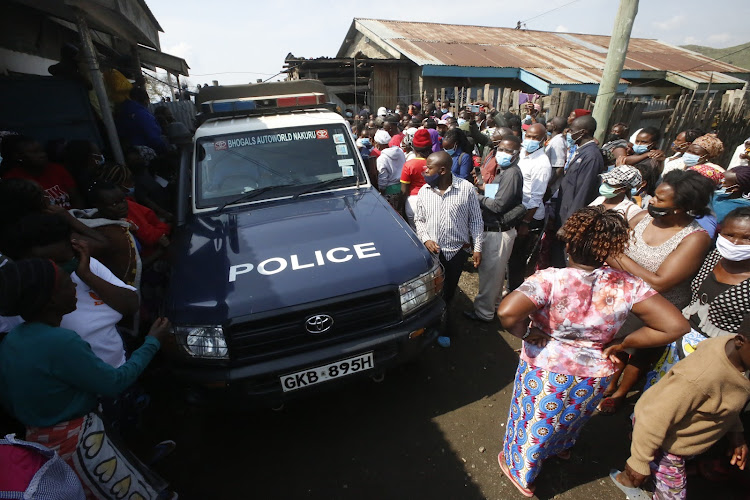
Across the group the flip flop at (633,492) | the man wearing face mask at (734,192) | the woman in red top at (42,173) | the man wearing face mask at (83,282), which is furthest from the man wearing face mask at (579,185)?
the woman in red top at (42,173)

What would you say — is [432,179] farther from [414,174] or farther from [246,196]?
[246,196]

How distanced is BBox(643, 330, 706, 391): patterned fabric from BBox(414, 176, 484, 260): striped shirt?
1.56 m

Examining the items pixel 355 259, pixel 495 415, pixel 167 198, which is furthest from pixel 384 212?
pixel 167 198

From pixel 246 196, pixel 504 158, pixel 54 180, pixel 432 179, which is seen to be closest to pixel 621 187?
pixel 504 158

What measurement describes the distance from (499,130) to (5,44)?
8.02 m

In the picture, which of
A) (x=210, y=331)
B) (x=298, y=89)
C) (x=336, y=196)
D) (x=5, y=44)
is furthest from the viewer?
(x=298, y=89)

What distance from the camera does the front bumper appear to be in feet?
7.34

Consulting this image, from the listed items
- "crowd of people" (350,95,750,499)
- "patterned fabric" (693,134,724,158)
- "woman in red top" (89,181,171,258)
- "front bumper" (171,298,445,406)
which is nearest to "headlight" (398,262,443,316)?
"front bumper" (171,298,445,406)

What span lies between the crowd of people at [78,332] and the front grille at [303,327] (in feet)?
1.51

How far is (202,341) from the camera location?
7.33 ft

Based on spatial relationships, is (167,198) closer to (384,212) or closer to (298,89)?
(384,212)

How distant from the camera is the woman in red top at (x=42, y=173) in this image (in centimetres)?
313

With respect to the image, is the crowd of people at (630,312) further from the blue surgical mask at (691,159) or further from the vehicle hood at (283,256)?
the vehicle hood at (283,256)

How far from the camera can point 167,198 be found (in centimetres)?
423
